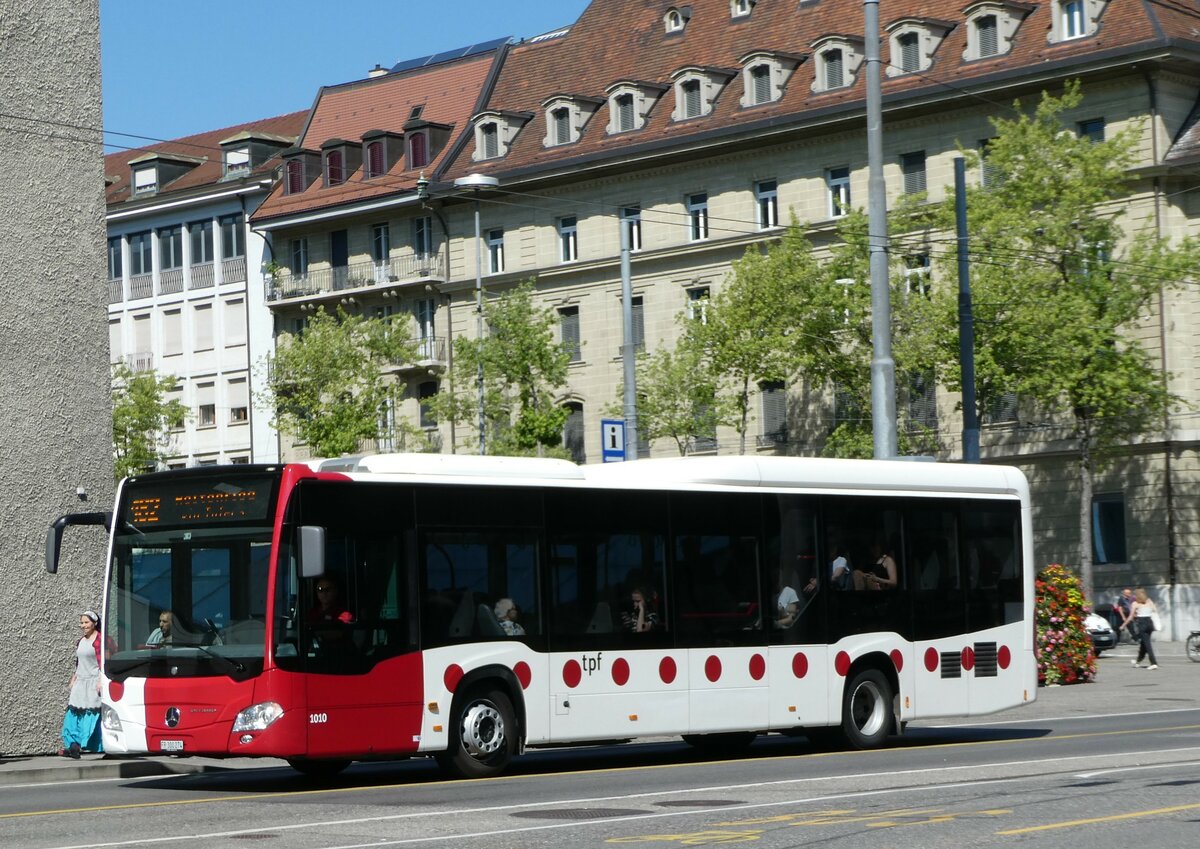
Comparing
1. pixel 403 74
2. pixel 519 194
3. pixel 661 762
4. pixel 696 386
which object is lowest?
pixel 661 762

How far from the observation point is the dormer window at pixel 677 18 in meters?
66.5

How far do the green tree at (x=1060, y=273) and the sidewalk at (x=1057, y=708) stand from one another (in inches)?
247

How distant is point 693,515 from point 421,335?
5136 cm

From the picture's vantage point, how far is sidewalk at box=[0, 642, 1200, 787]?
20.8 metres

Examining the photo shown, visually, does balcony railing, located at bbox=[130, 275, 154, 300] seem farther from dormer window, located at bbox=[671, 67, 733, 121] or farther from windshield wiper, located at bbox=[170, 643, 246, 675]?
windshield wiper, located at bbox=[170, 643, 246, 675]

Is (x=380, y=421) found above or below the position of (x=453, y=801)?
above

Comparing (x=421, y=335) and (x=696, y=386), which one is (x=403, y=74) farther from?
(x=696, y=386)

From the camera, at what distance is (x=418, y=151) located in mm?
71938

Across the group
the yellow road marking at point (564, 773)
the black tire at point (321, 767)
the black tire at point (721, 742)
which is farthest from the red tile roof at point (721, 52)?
the black tire at point (321, 767)

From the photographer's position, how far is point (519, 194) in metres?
64.9

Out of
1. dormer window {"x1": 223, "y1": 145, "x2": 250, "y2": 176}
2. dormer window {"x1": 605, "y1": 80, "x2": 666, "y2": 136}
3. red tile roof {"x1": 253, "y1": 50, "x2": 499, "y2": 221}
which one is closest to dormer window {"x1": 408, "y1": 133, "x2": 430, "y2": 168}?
red tile roof {"x1": 253, "y1": 50, "x2": 499, "y2": 221}

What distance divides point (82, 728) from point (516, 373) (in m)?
39.5

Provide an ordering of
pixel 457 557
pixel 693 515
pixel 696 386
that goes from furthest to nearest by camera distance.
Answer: pixel 696 386 → pixel 693 515 → pixel 457 557

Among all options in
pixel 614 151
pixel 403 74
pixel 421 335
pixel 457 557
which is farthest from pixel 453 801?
pixel 403 74
